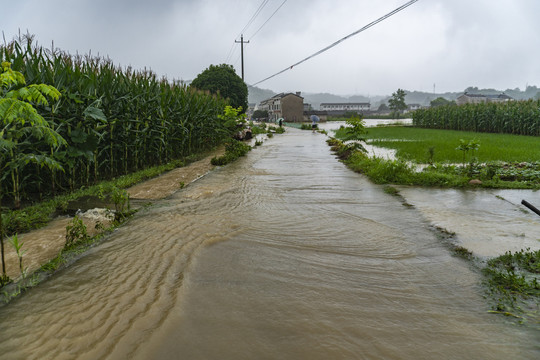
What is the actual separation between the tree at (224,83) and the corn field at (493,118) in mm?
19862

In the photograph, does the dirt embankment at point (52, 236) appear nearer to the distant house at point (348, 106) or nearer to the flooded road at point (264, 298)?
the flooded road at point (264, 298)

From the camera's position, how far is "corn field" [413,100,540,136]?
23734 millimetres

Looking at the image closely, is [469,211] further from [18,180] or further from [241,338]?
[18,180]

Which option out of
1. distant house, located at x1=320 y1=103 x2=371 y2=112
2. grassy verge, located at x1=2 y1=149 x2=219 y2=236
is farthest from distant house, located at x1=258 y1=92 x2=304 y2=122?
grassy verge, located at x1=2 y1=149 x2=219 y2=236

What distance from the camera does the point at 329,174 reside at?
9945 millimetres

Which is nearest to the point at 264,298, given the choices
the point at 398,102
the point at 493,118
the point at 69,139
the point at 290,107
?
the point at 69,139

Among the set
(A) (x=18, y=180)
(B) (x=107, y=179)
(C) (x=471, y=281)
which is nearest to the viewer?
(C) (x=471, y=281)

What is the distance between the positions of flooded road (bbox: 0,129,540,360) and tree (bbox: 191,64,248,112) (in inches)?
1091

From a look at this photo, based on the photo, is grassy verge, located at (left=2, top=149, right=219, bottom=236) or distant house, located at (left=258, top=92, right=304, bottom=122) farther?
distant house, located at (left=258, top=92, right=304, bottom=122)

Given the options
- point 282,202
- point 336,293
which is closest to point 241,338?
point 336,293

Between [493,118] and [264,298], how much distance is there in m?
30.4

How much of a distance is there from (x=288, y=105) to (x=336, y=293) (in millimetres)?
72898

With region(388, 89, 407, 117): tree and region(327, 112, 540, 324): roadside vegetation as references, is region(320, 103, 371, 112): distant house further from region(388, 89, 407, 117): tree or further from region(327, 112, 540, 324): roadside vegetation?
region(327, 112, 540, 324): roadside vegetation

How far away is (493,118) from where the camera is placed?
2723 cm
